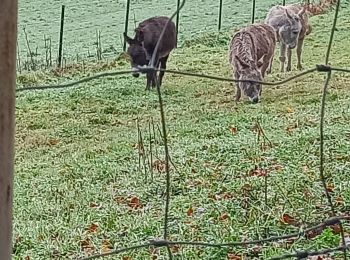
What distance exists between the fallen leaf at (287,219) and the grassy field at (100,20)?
45.8 feet

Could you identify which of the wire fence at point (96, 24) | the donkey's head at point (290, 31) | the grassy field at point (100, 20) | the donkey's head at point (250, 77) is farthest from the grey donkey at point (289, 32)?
the grassy field at point (100, 20)

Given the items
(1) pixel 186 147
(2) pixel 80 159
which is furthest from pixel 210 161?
(2) pixel 80 159

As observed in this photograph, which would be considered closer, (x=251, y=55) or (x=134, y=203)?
(x=134, y=203)

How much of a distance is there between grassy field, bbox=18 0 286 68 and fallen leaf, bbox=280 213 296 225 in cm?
1396

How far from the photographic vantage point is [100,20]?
24516mm

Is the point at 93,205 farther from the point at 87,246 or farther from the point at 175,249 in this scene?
the point at 175,249

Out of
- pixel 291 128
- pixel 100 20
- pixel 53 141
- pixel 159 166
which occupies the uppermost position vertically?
pixel 159 166

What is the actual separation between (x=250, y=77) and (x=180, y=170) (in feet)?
19.6

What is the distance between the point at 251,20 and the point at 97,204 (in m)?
18.2

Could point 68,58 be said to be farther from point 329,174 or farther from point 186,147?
point 329,174

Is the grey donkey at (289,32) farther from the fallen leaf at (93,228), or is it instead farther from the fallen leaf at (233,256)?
the fallen leaf at (233,256)

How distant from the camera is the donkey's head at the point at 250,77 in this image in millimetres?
11789

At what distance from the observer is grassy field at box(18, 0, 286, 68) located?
2023 centimetres

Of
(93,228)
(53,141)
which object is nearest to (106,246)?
(93,228)
